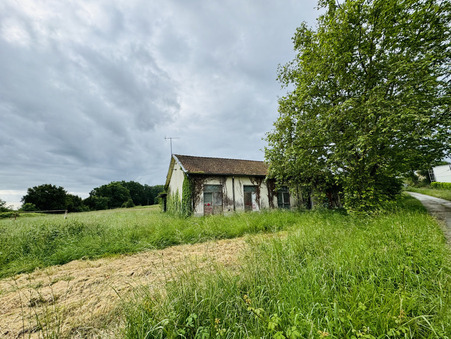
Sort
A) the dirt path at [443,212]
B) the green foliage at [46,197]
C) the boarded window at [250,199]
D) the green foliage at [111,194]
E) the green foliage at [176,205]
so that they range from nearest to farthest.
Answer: the dirt path at [443,212] → the green foliage at [176,205] → the boarded window at [250,199] → the green foliage at [46,197] → the green foliage at [111,194]

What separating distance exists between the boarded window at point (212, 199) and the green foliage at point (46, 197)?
5107cm

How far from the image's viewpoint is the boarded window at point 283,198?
1477 cm

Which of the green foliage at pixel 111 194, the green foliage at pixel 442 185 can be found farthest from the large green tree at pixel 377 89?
the green foliage at pixel 111 194

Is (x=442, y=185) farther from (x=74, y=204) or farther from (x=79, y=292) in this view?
(x=74, y=204)

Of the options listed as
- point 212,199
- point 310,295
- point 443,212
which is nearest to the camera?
point 310,295

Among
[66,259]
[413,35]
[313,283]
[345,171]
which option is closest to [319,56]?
[413,35]

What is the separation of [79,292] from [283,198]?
14196mm

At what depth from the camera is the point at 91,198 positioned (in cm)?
5109

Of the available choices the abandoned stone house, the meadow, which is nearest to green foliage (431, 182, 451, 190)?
the abandoned stone house

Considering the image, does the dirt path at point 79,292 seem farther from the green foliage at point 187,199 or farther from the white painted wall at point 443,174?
the white painted wall at point 443,174

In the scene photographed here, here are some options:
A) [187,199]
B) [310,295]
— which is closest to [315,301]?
[310,295]

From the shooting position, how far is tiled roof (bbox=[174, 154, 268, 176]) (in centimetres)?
1333

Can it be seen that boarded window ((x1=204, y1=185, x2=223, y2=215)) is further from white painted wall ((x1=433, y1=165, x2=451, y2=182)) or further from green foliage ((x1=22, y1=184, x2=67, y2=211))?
green foliage ((x1=22, y1=184, x2=67, y2=211))

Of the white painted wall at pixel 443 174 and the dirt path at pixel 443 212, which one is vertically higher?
the white painted wall at pixel 443 174
